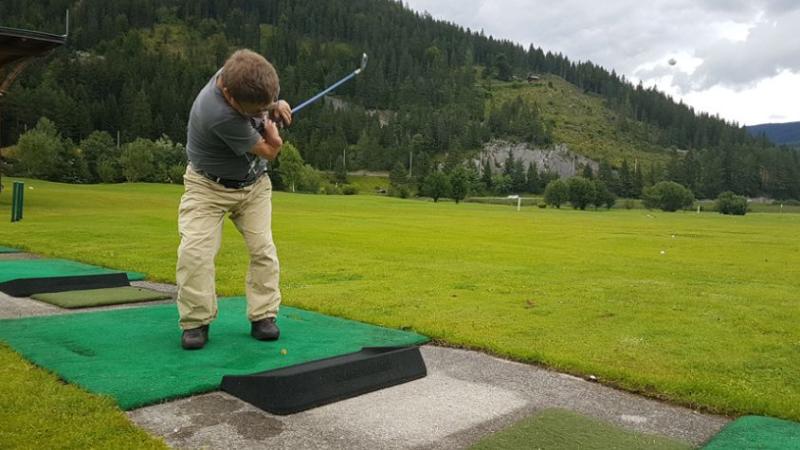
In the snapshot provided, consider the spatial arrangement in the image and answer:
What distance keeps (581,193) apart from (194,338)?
126 metres

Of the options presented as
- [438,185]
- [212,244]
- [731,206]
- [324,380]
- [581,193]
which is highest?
[581,193]

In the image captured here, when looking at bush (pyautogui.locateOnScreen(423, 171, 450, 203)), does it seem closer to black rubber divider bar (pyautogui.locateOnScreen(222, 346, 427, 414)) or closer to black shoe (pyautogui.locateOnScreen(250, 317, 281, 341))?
black shoe (pyautogui.locateOnScreen(250, 317, 281, 341))

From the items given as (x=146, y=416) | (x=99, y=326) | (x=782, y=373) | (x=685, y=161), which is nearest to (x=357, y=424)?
(x=146, y=416)

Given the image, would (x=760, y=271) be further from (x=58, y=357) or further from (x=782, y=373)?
(x=58, y=357)

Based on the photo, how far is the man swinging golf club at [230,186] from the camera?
208 inches

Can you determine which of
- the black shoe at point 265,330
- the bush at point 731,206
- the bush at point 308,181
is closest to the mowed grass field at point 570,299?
the black shoe at point 265,330

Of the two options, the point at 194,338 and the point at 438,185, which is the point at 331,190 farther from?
the point at 194,338

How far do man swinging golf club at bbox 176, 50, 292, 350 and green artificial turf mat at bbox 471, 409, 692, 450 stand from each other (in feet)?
9.74

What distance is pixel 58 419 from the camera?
3.90 metres

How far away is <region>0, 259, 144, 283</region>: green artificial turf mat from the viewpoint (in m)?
10.7

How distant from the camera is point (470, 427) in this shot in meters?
4.21

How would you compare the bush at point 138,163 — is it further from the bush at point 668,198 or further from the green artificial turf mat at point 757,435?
the green artificial turf mat at point 757,435

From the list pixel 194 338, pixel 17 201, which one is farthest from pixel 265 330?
pixel 17 201

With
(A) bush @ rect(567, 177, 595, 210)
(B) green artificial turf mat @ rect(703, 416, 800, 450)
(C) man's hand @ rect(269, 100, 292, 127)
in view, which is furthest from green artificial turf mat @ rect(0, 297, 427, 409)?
(A) bush @ rect(567, 177, 595, 210)
